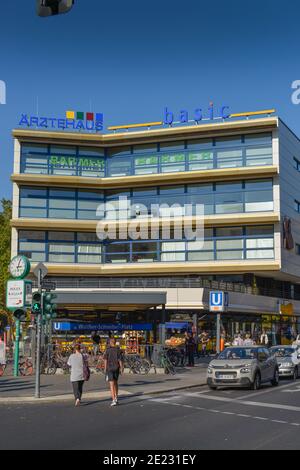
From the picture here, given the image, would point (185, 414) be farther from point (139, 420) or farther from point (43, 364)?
point (43, 364)

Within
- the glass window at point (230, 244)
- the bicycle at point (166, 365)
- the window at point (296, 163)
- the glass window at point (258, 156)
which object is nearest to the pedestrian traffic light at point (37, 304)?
the bicycle at point (166, 365)

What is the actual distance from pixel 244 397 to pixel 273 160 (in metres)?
34.3

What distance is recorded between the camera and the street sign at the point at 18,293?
24842 mm

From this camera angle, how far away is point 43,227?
182 feet

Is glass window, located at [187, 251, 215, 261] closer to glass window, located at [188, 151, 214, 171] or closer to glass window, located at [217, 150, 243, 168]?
glass window, located at [188, 151, 214, 171]

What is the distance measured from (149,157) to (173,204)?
14.6 feet

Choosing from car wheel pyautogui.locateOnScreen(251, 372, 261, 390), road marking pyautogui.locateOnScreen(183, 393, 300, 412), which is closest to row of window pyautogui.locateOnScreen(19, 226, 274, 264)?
car wheel pyautogui.locateOnScreen(251, 372, 261, 390)

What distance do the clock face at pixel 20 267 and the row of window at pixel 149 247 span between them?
28500 mm

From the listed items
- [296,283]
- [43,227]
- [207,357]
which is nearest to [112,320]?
[207,357]

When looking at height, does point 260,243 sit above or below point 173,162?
below

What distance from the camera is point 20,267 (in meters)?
26.8

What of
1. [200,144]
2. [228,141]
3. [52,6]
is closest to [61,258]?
[200,144]

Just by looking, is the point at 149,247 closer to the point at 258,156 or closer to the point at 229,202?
the point at 229,202

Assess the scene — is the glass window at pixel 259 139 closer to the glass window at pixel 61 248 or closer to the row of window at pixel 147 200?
Result: the row of window at pixel 147 200
